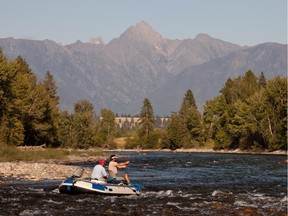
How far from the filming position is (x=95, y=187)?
3550 centimetres

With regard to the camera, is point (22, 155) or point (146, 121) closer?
point (22, 155)

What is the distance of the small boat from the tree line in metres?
43.6

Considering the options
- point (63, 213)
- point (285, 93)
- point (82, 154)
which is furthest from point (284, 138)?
point (63, 213)

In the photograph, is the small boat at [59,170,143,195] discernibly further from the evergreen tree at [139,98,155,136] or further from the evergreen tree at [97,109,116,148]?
the evergreen tree at [139,98,155,136]

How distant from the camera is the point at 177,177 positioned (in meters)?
50.8

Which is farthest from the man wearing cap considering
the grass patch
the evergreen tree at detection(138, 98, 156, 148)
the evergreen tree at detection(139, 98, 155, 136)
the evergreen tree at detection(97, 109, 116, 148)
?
the evergreen tree at detection(139, 98, 155, 136)

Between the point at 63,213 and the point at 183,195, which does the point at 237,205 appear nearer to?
the point at 183,195

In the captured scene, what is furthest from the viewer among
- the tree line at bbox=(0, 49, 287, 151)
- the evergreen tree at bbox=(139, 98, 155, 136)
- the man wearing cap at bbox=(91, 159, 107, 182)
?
the evergreen tree at bbox=(139, 98, 155, 136)

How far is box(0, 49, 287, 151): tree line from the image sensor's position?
8356 cm

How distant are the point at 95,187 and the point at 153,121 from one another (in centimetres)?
13880

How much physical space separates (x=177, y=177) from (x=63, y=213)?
81.0 ft

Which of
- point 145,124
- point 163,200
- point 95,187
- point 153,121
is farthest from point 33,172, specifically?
point 153,121

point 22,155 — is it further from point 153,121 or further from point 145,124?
point 153,121

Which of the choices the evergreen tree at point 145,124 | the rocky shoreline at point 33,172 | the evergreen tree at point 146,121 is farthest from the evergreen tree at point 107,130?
Result: the rocky shoreline at point 33,172
